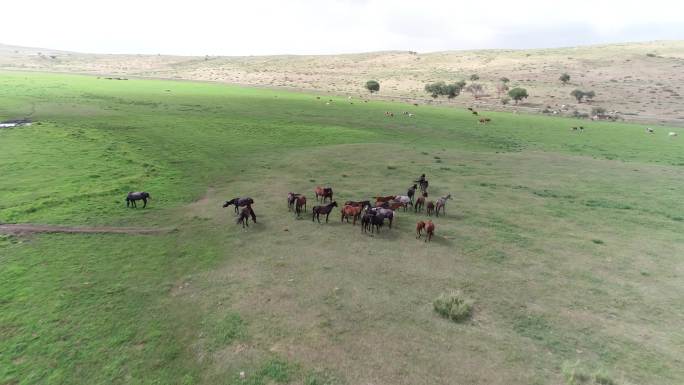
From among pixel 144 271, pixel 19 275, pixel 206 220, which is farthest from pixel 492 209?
pixel 19 275

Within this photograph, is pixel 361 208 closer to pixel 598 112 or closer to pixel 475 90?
pixel 598 112

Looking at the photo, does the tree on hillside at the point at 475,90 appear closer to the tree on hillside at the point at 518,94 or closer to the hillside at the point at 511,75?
the hillside at the point at 511,75

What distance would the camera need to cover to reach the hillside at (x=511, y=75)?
8438 centimetres

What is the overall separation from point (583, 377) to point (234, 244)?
14190mm

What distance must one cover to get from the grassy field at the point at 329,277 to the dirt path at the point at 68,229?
1.99 ft

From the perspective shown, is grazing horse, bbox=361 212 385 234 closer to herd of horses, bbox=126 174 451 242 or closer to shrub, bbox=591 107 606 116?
herd of horses, bbox=126 174 451 242

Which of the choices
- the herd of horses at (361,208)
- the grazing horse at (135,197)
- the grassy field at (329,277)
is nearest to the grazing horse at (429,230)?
→ the herd of horses at (361,208)

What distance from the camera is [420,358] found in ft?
33.5

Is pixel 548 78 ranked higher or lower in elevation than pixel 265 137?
higher

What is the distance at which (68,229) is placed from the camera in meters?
17.8

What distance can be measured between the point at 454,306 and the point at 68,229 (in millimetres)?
18507

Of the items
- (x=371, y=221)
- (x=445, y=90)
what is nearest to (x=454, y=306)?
(x=371, y=221)

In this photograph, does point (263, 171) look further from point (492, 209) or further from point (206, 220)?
point (492, 209)

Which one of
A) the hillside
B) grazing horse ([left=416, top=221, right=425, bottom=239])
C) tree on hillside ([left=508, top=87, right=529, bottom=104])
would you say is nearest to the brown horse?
grazing horse ([left=416, top=221, right=425, bottom=239])
